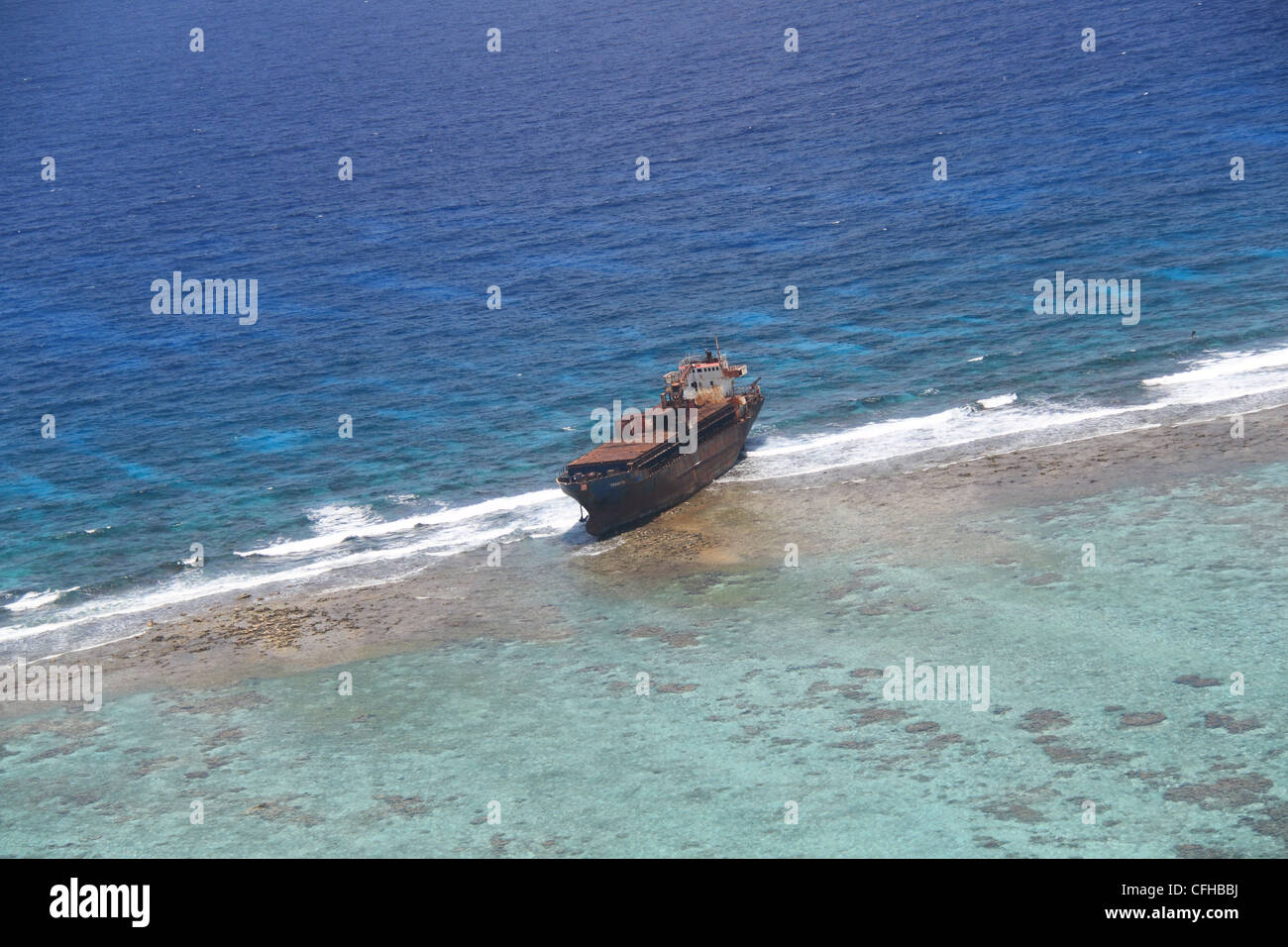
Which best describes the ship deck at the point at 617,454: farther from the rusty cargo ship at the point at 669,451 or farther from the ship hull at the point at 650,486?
the ship hull at the point at 650,486

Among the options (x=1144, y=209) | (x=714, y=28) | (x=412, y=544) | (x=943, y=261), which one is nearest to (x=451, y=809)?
(x=412, y=544)

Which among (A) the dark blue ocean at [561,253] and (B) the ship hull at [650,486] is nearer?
(B) the ship hull at [650,486]

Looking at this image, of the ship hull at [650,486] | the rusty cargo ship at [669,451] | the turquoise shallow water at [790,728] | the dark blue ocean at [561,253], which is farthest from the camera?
the dark blue ocean at [561,253]

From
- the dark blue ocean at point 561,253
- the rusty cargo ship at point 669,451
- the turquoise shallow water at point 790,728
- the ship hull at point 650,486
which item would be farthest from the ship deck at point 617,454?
the turquoise shallow water at point 790,728

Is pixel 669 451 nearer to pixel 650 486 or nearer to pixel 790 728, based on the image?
pixel 650 486

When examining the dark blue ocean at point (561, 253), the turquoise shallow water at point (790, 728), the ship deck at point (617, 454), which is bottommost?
the turquoise shallow water at point (790, 728)

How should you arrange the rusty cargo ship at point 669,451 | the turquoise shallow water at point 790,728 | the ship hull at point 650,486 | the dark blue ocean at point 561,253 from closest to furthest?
1. the turquoise shallow water at point 790,728
2. the ship hull at point 650,486
3. the rusty cargo ship at point 669,451
4. the dark blue ocean at point 561,253
